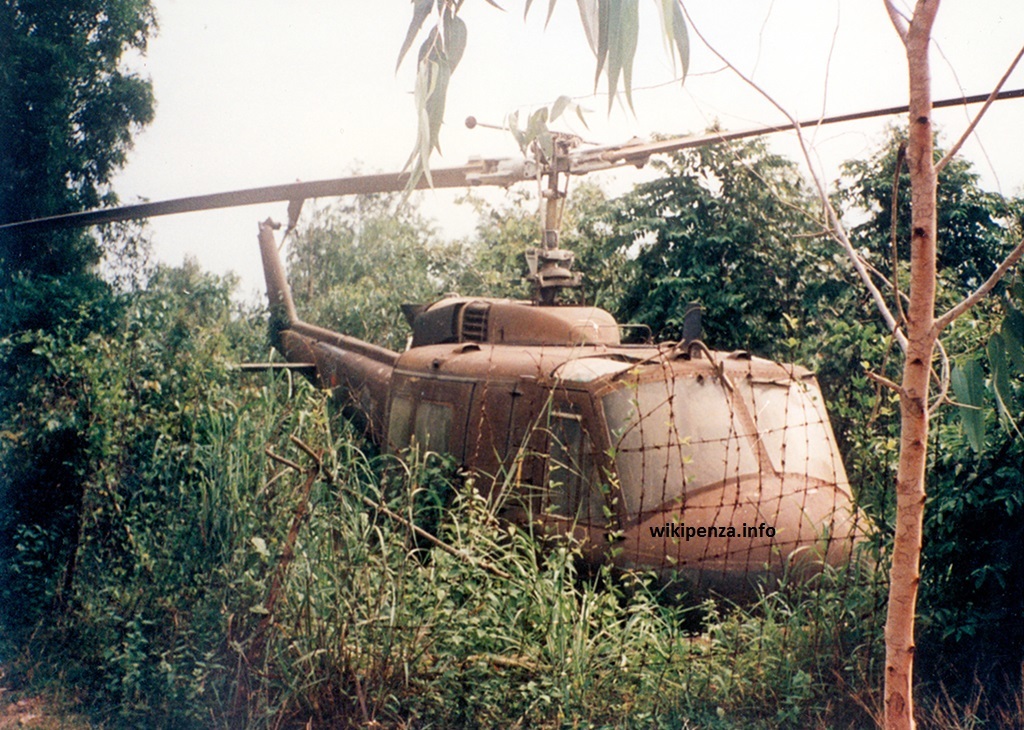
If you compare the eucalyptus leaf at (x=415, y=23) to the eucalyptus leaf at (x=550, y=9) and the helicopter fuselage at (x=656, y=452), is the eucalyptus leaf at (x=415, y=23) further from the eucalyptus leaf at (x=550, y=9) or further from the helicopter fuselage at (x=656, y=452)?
the helicopter fuselage at (x=656, y=452)

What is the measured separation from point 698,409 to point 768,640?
1383mm

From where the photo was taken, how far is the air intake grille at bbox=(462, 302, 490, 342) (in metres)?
6.87

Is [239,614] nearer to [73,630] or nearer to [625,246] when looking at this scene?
[73,630]

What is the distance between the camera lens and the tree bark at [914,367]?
175 cm

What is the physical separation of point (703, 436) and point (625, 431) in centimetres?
70

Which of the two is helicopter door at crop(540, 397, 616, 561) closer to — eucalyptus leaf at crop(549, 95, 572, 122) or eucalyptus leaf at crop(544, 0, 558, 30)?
eucalyptus leaf at crop(549, 95, 572, 122)

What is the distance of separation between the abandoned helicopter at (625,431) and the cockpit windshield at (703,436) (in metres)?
0.01

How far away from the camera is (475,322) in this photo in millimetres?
6938

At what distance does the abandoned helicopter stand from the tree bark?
2154 millimetres

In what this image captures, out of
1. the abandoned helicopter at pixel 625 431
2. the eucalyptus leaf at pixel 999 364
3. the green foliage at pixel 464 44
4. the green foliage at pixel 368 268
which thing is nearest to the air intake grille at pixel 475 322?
the abandoned helicopter at pixel 625 431

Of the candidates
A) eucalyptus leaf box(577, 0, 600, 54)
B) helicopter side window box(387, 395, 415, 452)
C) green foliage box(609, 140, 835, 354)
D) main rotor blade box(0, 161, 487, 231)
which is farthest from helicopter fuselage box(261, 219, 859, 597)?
green foliage box(609, 140, 835, 354)

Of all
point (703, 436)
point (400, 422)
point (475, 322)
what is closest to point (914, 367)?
point (703, 436)

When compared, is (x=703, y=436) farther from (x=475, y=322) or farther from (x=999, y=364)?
(x=999, y=364)

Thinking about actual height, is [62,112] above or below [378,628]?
above
